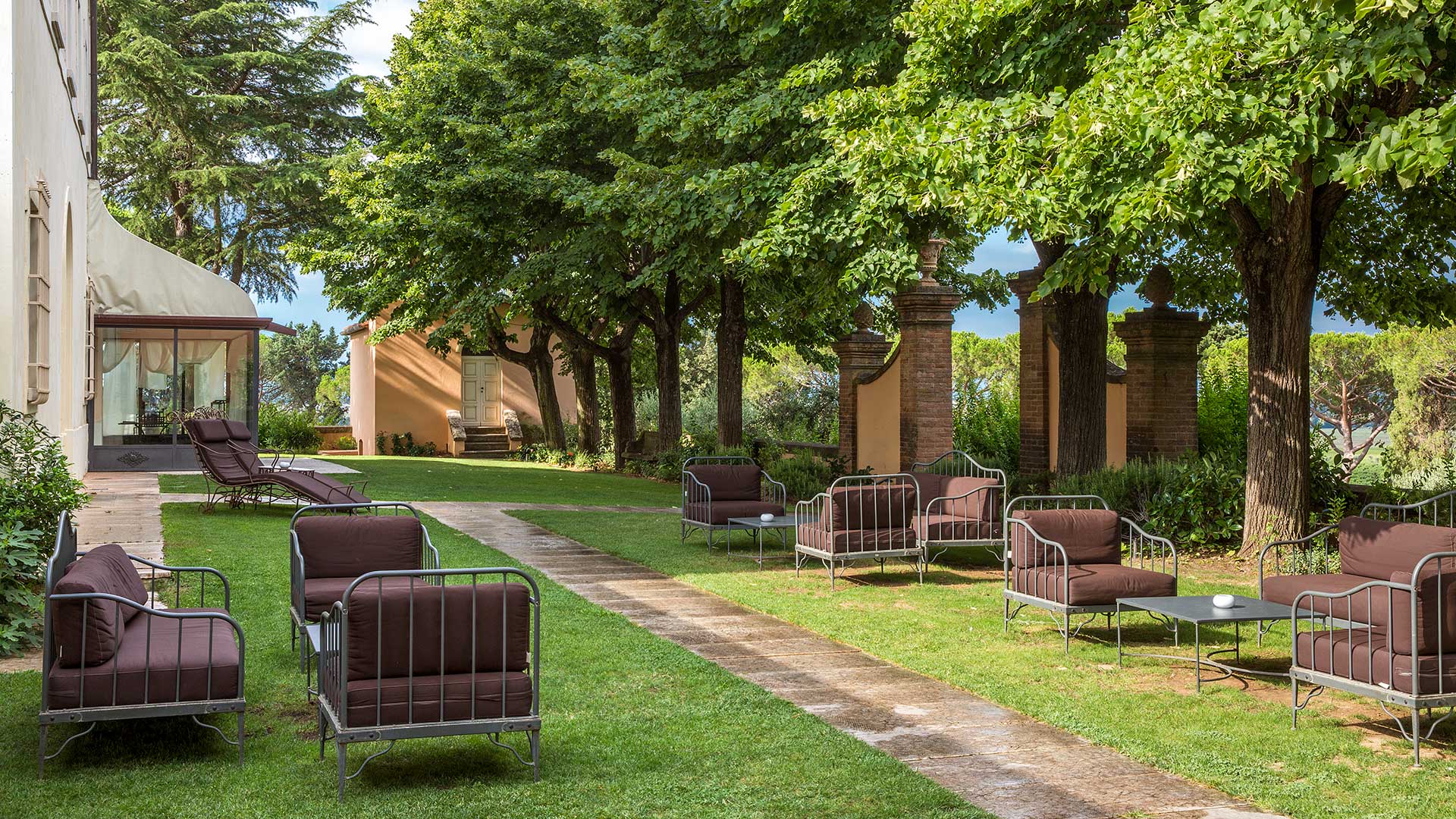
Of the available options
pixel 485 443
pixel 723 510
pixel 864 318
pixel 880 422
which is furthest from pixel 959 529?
pixel 485 443

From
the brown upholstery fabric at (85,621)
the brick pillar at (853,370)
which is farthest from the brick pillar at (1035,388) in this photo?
the brown upholstery fabric at (85,621)

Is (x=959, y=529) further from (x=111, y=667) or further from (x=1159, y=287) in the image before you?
(x=111, y=667)

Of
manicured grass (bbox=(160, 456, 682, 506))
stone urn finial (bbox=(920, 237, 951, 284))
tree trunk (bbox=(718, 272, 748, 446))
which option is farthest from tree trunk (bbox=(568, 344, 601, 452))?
stone urn finial (bbox=(920, 237, 951, 284))

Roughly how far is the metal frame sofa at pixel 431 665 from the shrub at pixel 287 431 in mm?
29405

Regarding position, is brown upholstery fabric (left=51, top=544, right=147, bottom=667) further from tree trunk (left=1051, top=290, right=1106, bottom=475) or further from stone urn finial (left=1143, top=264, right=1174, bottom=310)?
stone urn finial (left=1143, top=264, right=1174, bottom=310)

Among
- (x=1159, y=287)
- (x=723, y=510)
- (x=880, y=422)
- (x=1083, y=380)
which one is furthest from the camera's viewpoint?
(x=880, y=422)

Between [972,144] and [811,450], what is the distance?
44.5ft

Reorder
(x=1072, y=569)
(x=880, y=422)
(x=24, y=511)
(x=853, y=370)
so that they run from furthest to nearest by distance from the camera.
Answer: (x=853, y=370) → (x=880, y=422) → (x=1072, y=569) → (x=24, y=511)

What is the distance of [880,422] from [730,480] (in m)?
6.29

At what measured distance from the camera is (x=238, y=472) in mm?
16047

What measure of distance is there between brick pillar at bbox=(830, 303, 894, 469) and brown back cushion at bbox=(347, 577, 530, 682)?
15.9 metres

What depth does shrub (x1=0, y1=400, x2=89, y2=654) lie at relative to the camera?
7.88 metres

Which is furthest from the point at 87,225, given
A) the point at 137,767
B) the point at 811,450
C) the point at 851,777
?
the point at 851,777

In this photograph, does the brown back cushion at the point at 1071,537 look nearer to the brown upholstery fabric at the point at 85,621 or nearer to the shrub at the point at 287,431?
the brown upholstery fabric at the point at 85,621
